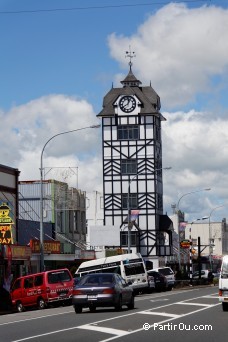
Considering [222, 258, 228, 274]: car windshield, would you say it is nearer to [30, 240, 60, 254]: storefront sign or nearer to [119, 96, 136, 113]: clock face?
[30, 240, 60, 254]: storefront sign

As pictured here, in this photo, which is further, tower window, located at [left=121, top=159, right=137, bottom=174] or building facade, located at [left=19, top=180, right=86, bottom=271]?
tower window, located at [left=121, top=159, right=137, bottom=174]

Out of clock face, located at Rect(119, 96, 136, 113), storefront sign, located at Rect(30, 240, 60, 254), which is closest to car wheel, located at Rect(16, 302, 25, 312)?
storefront sign, located at Rect(30, 240, 60, 254)

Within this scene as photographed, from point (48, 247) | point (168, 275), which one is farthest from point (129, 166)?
point (48, 247)

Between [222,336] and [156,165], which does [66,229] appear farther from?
[222,336]

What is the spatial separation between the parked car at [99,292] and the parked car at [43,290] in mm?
6862

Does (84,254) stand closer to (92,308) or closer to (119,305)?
(92,308)

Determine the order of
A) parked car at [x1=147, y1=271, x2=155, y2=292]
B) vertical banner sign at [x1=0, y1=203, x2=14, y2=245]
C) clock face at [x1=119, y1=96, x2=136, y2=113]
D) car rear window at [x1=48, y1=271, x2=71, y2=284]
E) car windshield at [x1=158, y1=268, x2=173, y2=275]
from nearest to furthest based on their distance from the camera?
1. car rear window at [x1=48, y1=271, x2=71, y2=284]
2. vertical banner sign at [x1=0, y1=203, x2=14, y2=245]
3. parked car at [x1=147, y1=271, x2=155, y2=292]
4. car windshield at [x1=158, y1=268, x2=173, y2=275]
5. clock face at [x1=119, y1=96, x2=136, y2=113]

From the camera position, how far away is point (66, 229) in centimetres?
6869

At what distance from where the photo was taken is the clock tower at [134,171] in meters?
81.4

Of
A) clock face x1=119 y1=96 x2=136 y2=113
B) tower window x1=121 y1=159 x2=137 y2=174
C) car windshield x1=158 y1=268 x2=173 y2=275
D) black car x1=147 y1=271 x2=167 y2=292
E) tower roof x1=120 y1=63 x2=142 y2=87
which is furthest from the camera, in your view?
tower roof x1=120 y1=63 x2=142 y2=87

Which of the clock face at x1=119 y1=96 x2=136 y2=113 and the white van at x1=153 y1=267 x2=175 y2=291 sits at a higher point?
the clock face at x1=119 y1=96 x2=136 y2=113

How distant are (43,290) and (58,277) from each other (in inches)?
50.0

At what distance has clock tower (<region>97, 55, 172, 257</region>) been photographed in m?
81.4

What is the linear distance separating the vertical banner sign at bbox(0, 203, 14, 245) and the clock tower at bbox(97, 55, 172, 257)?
126 ft
